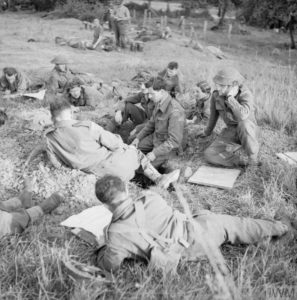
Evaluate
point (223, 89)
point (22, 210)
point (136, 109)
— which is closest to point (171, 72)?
point (136, 109)

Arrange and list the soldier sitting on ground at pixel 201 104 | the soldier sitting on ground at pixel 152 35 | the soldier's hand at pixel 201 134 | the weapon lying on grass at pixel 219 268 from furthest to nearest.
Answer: the soldier sitting on ground at pixel 152 35
the soldier sitting on ground at pixel 201 104
the soldier's hand at pixel 201 134
the weapon lying on grass at pixel 219 268

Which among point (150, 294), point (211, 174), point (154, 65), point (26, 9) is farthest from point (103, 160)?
point (26, 9)

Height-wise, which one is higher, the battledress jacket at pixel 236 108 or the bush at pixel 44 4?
the battledress jacket at pixel 236 108

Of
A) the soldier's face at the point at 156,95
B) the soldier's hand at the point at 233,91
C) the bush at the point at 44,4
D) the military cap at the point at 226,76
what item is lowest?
the bush at the point at 44,4

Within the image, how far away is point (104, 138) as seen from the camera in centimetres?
435

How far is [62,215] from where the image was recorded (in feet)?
12.6

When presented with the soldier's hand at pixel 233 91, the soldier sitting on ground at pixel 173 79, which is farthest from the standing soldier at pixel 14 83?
the soldier's hand at pixel 233 91

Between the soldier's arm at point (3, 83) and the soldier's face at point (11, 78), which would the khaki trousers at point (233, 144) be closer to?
the soldier's face at point (11, 78)

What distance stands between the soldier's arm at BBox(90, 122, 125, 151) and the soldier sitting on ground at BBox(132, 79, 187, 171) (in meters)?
0.64

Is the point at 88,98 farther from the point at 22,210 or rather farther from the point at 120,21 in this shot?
the point at 120,21

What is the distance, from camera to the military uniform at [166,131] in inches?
195

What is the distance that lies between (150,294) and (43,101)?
17.8 ft

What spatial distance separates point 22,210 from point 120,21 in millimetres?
11215

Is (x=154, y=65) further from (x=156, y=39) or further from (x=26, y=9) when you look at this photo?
(x=26, y=9)
